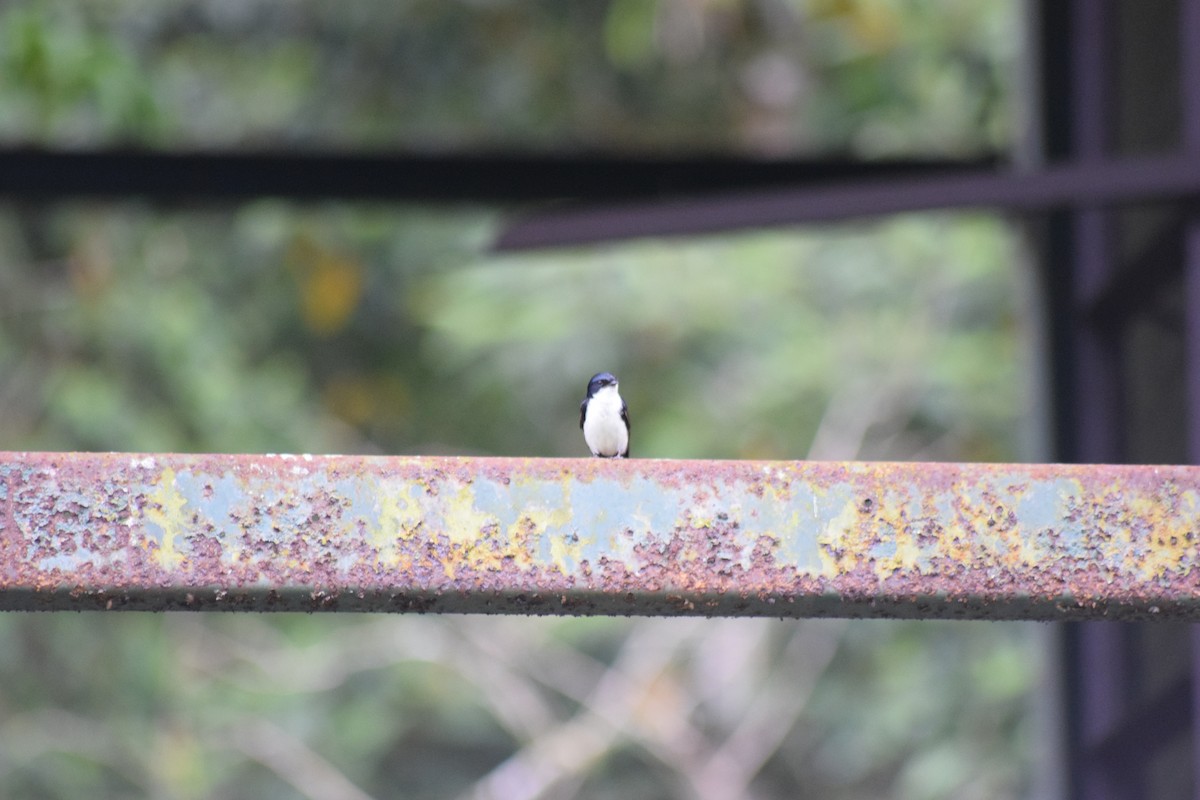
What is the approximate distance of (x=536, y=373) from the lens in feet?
41.1

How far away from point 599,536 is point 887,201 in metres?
3.81

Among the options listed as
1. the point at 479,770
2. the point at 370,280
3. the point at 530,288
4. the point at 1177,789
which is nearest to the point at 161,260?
the point at 370,280

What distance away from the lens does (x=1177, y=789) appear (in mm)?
5473

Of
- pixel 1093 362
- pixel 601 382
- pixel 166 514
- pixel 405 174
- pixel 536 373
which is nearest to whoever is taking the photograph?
pixel 166 514

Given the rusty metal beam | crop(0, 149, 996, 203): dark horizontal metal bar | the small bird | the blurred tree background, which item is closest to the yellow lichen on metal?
the rusty metal beam

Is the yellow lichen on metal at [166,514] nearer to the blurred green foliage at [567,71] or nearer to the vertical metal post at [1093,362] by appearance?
the vertical metal post at [1093,362]

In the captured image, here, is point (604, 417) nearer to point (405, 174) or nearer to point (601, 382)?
point (601, 382)

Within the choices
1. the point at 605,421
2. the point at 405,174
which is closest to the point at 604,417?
the point at 605,421

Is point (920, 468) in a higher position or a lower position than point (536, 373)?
higher

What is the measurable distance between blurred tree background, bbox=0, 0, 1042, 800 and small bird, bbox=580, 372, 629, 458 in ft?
21.8

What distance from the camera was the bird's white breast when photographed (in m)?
4.80

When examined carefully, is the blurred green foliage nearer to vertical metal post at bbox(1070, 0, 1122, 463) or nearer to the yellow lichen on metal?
vertical metal post at bbox(1070, 0, 1122, 463)

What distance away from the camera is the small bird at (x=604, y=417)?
189 inches

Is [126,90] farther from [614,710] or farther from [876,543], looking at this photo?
[614,710]
